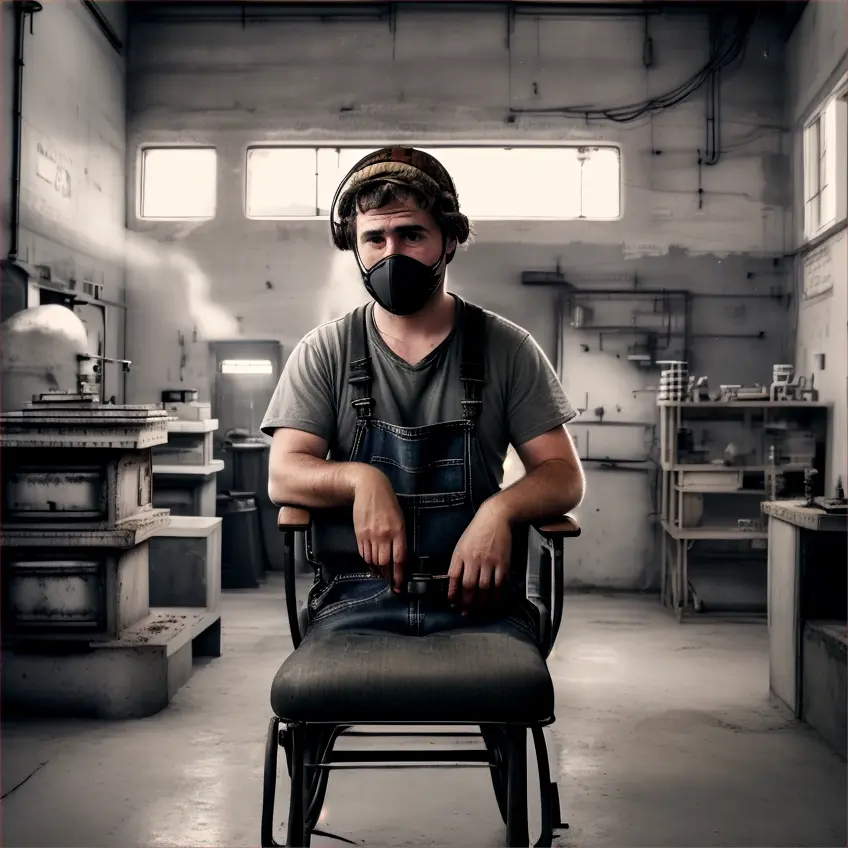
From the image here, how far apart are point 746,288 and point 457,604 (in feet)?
18.2

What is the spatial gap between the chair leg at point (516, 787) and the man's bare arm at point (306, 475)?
55 centimetres

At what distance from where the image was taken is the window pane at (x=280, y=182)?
682cm

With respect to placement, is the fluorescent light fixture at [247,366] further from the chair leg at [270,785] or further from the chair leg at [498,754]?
the chair leg at [270,785]

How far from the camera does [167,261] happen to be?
6848 mm

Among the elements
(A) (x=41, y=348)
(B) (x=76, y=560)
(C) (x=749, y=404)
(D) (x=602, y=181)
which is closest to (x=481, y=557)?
(B) (x=76, y=560)

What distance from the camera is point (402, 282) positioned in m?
1.85

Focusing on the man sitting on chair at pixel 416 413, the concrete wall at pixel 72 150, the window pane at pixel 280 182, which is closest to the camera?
the man sitting on chair at pixel 416 413

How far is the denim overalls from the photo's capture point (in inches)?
74.2

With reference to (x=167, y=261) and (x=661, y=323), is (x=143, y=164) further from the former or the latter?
(x=661, y=323)

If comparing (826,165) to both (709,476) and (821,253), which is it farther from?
(709,476)

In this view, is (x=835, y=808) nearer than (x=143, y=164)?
Yes

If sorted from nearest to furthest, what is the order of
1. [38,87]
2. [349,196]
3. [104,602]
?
1. [349,196]
2. [104,602]
3. [38,87]

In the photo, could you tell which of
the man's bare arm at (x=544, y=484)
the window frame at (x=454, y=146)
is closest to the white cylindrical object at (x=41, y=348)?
the window frame at (x=454, y=146)

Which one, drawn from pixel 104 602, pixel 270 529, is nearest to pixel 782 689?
pixel 104 602
